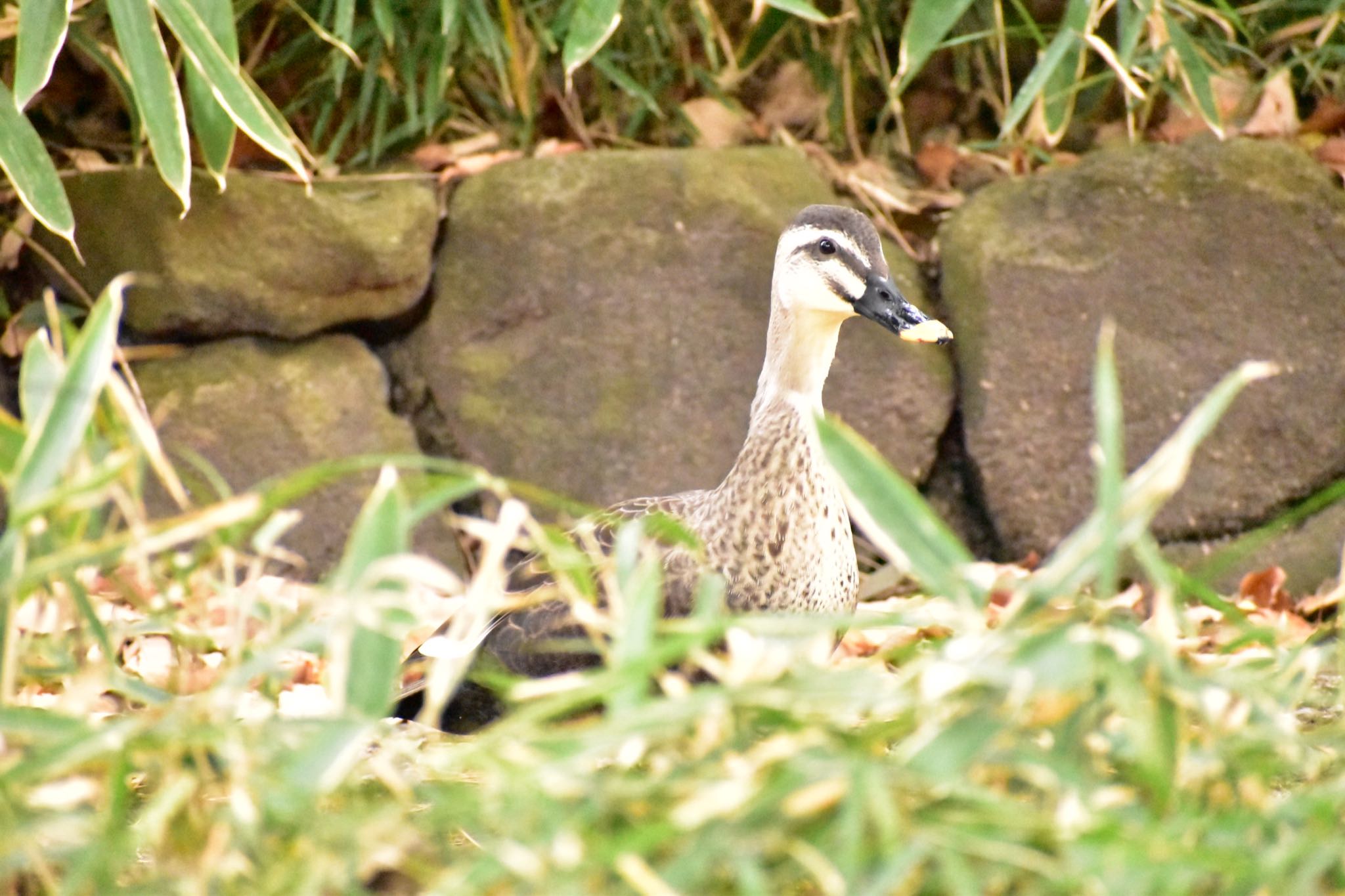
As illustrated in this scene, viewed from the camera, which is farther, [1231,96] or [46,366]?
[1231,96]

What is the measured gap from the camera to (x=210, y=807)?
1517mm

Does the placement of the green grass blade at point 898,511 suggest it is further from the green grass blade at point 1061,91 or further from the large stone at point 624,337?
the green grass blade at point 1061,91

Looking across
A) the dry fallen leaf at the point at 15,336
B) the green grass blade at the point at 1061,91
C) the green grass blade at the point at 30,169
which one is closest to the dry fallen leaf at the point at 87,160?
the dry fallen leaf at the point at 15,336

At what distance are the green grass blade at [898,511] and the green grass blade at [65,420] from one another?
2.16 ft

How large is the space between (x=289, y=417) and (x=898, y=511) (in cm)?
279

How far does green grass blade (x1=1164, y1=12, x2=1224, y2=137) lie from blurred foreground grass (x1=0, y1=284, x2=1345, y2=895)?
265 centimetres

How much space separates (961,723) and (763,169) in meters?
2.99

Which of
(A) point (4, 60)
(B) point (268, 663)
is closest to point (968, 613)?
(B) point (268, 663)

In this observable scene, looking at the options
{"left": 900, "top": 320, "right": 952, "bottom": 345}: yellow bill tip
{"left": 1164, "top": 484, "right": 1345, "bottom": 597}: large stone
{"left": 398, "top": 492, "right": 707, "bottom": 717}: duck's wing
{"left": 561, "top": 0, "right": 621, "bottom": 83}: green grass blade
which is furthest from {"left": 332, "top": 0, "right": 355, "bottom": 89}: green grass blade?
{"left": 1164, "top": 484, "right": 1345, "bottom": 597}: large stone

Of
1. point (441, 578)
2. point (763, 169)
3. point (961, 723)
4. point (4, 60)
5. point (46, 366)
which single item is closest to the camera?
point (961, 723)

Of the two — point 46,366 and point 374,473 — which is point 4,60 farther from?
point 46,366

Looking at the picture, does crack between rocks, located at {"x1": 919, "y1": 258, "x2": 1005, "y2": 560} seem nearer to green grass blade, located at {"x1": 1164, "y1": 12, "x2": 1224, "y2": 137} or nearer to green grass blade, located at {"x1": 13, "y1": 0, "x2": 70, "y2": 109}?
green grass blade, located at {"x1": 1164, "y1": 12, "x2": 1224, "y2": 137}

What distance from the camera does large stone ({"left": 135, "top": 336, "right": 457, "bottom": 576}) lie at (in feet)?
12.9

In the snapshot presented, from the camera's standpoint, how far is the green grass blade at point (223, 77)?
3.09 metres
